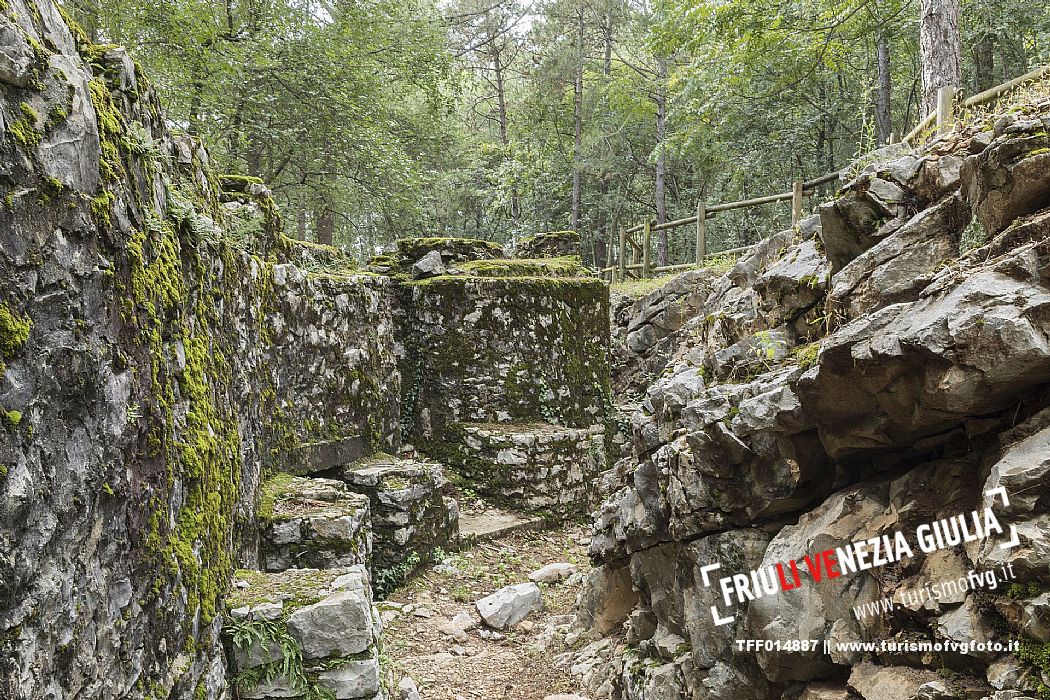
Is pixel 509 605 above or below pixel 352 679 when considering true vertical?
below

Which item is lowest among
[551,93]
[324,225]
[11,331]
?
[11,331]

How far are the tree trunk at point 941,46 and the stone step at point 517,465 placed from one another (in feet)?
21.7

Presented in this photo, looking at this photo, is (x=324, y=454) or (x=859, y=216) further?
(x=324, y=454)

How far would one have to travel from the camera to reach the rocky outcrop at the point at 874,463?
8.89ft

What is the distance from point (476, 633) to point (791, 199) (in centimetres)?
1049

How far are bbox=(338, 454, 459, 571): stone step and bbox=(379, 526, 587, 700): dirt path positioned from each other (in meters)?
0.32

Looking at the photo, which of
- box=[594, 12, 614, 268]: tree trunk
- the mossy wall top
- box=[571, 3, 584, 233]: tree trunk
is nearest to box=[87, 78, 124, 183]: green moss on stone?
the mossy wall top

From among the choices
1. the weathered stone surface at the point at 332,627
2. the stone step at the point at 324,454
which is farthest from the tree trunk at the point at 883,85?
the weathered stone surface at the point at 332,627

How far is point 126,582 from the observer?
2383 millimetres

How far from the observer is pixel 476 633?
611cm

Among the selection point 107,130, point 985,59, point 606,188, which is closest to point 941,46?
point 985,59

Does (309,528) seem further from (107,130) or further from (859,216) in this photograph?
→ (859,216)

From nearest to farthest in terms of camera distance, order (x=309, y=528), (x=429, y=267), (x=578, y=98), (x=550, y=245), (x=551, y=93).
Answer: (x=309, y=528), (x=429, y=267), (x=550, y=245), (x=578, y=98), (x=551, y=93)

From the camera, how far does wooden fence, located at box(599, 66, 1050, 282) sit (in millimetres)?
4984
